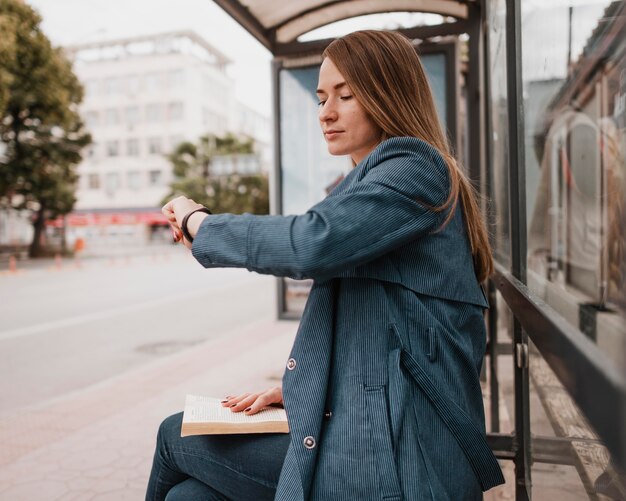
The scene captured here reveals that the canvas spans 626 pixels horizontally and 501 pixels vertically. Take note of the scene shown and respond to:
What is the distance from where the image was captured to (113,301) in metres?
12.7

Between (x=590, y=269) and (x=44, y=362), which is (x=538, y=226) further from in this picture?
(x=44, y=362)

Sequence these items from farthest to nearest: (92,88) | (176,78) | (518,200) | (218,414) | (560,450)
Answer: (92,88)
(176,78)
(518,200)
(560,450)
(218,414)

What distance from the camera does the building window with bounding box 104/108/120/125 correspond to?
6166cm

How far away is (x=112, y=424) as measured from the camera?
446 cm

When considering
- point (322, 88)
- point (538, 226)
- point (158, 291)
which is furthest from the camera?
point (158, 291)

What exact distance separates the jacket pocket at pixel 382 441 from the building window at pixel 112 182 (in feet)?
205

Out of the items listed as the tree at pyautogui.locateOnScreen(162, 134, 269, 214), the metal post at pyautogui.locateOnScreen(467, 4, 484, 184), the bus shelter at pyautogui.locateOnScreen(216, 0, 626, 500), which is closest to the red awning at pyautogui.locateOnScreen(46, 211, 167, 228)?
the tree at pyautogui.locateOnScreen(162, 134, 269, 214)

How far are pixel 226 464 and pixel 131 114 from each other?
63.1 meters

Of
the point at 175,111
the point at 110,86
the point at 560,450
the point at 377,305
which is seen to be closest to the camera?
the point at 377,305

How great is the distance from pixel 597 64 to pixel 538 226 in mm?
793

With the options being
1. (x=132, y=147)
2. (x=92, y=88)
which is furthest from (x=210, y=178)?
(x=92, y=88)

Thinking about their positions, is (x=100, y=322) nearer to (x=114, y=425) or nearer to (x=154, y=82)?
(x=114, y=425)

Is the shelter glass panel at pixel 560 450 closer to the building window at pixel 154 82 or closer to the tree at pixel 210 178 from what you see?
the tree at pixel 210 178

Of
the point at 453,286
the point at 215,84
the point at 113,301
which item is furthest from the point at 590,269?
the point at 215,84
